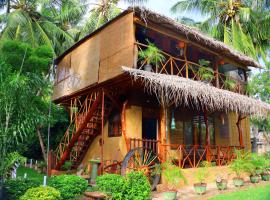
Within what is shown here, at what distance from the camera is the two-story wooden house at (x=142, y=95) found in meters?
9.31

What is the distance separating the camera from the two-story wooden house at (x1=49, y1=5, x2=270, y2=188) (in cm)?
Answer: 931

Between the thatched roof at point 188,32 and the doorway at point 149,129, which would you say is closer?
the thatched roof at point 188,32

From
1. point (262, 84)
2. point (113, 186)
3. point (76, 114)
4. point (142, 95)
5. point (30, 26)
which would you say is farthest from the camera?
point (262, 84)

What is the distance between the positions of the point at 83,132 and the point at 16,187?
546cm

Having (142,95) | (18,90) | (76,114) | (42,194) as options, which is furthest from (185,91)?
(76,114)

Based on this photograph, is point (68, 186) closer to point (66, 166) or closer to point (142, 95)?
point (142, 95)

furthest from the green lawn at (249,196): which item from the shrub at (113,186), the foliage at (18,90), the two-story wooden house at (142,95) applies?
the foliage at (18,90)

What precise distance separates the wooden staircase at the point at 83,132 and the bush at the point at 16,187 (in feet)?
12.7

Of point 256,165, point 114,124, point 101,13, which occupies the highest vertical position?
point 101,13

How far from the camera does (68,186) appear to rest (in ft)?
22.3

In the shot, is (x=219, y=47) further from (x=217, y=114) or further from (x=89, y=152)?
(x=89, y=152)

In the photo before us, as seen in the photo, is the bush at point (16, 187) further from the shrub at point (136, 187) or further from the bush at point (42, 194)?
the shrub at point (136, 187)

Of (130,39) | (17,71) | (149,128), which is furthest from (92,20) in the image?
(17,71)

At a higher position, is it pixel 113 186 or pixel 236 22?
pixel 236 22
